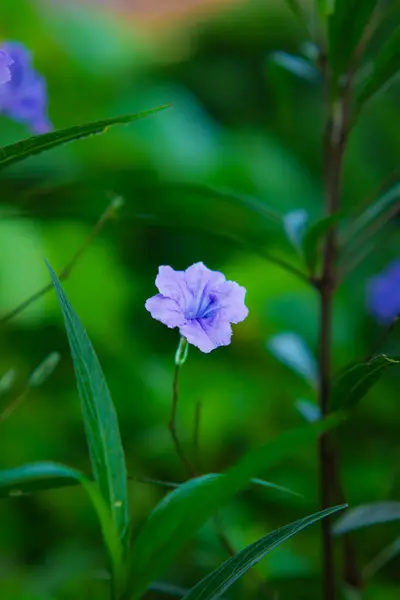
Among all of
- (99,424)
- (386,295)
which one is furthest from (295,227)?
(386,295)

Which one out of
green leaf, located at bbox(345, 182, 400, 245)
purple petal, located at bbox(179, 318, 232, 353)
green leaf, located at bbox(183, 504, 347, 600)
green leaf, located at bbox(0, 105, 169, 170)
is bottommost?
green leaf, located at bbox(183, 504, 347, 600)

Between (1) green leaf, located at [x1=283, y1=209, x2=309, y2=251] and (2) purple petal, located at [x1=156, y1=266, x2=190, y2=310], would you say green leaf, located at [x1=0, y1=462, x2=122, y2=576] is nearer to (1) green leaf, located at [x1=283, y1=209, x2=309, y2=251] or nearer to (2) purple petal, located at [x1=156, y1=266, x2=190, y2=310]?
(2) purple petal, located at [x1=156, y1=266, x2=190, y2=310]

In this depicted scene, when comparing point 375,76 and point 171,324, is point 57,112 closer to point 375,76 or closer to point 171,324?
point 375,76

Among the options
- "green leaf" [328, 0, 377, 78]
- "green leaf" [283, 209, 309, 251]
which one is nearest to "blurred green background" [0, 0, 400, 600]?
"green leaf" [283, 209, 309, 251]

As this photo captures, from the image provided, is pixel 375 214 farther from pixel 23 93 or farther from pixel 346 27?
pixel 23 93

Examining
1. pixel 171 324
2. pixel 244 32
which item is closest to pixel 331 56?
pixel 171 324
